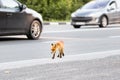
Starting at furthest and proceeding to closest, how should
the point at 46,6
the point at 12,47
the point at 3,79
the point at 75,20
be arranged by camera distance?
the point at 46,6 < the point at 75,20 < the point at 12,47 < the point at 3,79

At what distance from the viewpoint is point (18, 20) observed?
16.5m

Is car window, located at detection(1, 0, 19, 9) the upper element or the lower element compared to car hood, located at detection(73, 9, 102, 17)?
upper

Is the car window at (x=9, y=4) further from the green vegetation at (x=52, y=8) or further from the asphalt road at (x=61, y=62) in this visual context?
the green vegetation at (x=52, y=8)

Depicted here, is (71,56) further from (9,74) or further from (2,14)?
(2,14)

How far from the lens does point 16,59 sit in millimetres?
11148

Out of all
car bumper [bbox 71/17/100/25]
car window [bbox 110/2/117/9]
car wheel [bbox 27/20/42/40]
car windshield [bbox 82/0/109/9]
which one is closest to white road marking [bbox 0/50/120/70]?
Result: car wheel [bbox 27/20/42/40]

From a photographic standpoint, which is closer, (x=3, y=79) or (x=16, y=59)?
(x=3, y=79)

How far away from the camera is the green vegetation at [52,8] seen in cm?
3558

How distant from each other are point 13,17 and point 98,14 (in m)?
11.1

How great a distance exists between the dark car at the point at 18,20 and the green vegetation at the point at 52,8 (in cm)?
1823

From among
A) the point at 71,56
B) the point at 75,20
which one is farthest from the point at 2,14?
the point at 75,20

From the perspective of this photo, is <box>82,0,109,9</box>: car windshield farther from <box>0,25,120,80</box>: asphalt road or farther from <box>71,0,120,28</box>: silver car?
<box>0,25,120,80</box>: asphalt road

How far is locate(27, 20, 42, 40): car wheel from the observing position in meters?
16.9

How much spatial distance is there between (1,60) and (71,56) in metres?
1.60
